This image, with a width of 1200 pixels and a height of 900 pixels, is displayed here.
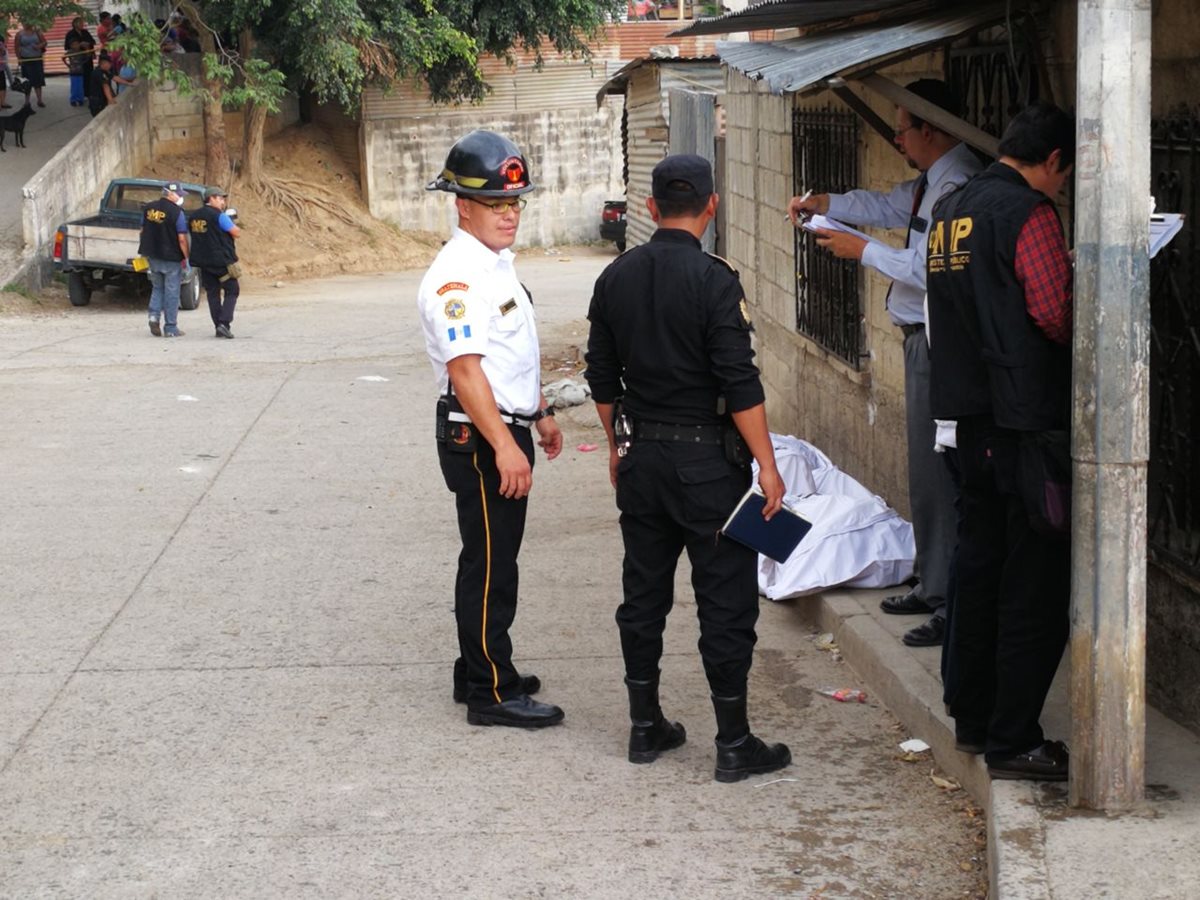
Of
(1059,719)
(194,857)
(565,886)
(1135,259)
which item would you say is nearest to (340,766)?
(194,857)

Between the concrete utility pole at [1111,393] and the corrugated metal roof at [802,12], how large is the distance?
232 centimetres

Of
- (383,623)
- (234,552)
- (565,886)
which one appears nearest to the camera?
(565,886)

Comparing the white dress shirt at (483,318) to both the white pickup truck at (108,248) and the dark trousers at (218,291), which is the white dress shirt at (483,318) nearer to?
the dark trousers at (218,291)

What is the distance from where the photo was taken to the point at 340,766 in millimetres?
5207

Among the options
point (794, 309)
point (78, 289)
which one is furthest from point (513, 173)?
point (78, 289)

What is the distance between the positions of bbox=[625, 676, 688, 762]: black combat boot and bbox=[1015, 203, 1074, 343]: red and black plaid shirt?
→ 1.81 m

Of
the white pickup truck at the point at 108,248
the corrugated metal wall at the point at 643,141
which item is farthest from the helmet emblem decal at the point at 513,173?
the white pickup truck at the point at 108,248

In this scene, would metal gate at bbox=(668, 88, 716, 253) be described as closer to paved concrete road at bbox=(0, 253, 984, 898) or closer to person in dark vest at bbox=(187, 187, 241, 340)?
paved concrete road at bbox=(0, 253, 984, 898)

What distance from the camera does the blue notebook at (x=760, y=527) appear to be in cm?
483

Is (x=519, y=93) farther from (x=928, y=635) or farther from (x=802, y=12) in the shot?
(x=928, y=635)

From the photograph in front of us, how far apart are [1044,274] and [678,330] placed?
46.3 inches

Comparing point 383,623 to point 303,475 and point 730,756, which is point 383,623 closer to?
point 730,756

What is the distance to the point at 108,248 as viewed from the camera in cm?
2111

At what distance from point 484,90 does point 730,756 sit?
2728 centimetres
